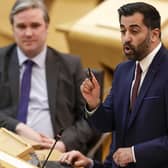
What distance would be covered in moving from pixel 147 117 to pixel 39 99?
906 millimetres

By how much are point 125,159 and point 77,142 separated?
779mm

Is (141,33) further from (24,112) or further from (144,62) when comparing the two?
(24,112)

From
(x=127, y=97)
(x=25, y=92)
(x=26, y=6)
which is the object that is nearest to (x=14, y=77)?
(x=25, y=92)

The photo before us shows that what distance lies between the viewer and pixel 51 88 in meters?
2.22

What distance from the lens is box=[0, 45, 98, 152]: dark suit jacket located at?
219cm

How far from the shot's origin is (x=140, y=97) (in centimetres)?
141

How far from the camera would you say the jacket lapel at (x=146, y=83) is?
Answer: 1409mm

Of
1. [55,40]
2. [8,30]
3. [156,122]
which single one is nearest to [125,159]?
[156,122]

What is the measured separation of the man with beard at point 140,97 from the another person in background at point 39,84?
0.70 metres

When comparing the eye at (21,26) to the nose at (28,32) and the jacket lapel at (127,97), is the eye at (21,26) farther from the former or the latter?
the jacket lapel at (127,97)

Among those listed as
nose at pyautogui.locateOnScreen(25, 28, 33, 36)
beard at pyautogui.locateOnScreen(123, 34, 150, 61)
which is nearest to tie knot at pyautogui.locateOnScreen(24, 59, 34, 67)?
nose at pyautogui.locateOnScreen(25, 28, 33, 36)

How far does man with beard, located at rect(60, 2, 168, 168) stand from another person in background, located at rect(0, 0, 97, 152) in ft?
2.29

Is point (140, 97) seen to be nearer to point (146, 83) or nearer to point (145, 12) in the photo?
point (146, 83)

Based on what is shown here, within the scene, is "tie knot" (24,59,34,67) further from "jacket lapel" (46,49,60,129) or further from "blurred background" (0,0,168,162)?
"blurred background" (0,0,168,162)
